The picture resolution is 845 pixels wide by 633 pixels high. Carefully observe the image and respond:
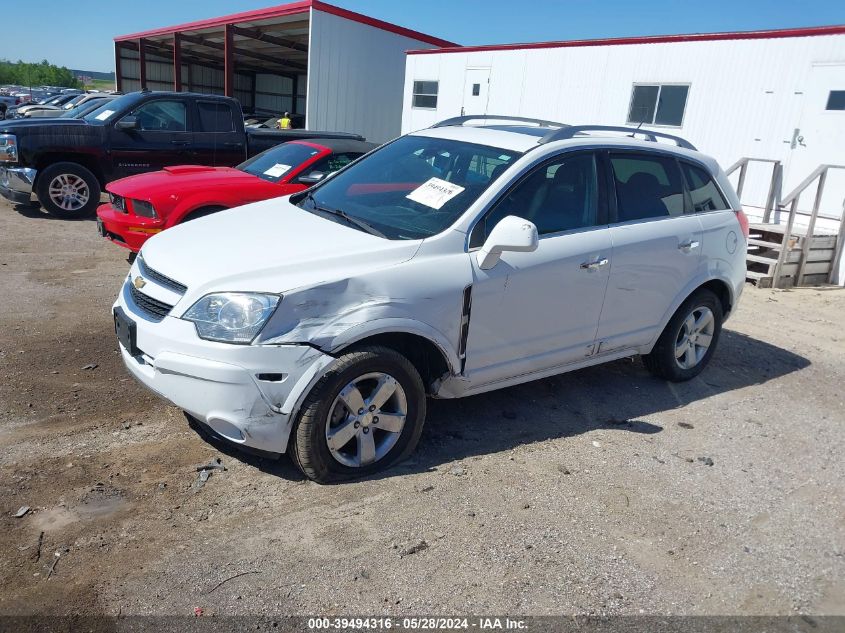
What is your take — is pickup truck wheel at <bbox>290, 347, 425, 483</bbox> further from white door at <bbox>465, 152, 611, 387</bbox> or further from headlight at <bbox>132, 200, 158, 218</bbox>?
headlight at <bbox>132, 200, 158, 218</bbox>

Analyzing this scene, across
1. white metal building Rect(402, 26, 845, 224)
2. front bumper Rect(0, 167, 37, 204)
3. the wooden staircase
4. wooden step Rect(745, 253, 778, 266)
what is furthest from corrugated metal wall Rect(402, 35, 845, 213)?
front bumper Rect(0, 167, 37, 204)

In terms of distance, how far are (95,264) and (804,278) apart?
9350mm

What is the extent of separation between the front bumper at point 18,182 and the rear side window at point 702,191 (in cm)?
870

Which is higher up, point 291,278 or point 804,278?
point 291,278

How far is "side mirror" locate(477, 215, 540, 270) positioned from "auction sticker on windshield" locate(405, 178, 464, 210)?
46 centimetres

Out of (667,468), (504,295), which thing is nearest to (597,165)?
(504,295)

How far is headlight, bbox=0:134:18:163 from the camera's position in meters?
9.17

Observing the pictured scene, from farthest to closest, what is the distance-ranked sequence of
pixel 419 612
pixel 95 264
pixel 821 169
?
pixel 821 169 → pixel 95 264 → pixel 419 612

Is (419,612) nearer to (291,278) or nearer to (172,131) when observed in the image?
(291,278)

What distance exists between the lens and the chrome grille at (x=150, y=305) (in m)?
3.41

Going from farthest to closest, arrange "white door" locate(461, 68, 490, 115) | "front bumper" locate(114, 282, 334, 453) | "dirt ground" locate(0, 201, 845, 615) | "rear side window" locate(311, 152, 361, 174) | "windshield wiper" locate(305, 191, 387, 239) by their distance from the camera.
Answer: "white door" locate(461, 68, 490, 115), "rear side window" locate(311, 152, 361, 174), "windshield wiper" locate(305, 191, 387, 239), "front bumper" locate(114, 282, 334, 453), "dirt ground" locate(0, 201, 845, 615)

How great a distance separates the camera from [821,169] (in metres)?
9.37

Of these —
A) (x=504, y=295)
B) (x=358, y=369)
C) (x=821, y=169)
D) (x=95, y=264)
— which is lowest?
(x=95, y=264)

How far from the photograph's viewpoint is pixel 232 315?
3166 mm
